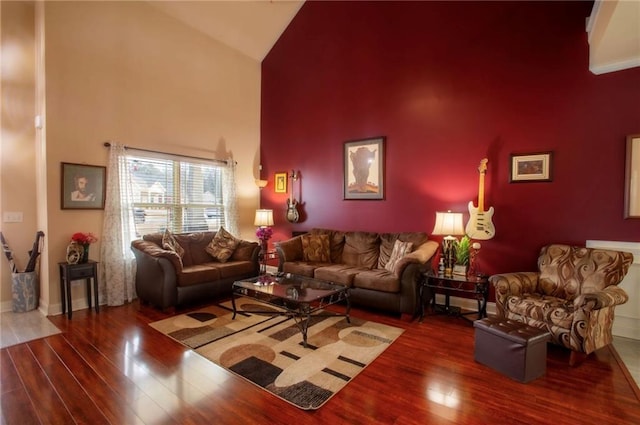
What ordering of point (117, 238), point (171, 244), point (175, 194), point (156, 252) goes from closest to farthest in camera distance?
point (156, 252), point (117, 238), point (171, 244), point (175, 194)

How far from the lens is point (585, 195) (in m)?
3.29

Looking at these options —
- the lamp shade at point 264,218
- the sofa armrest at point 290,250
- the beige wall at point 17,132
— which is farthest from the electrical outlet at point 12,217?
the sofa armrest at point 290,250

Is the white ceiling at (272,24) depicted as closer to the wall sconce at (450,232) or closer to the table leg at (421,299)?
the wall sconce at (450,232)

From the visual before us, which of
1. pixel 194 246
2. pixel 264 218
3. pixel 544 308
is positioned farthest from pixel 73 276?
pixel 544 308

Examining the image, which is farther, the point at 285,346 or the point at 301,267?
the point at 301,267

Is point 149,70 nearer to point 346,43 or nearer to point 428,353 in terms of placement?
point 346,43

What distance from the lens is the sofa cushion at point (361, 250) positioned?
14.6 ft

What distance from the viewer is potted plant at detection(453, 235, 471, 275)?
140 inches

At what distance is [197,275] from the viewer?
154 inches

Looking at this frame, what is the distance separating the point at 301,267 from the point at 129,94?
10.9 ft

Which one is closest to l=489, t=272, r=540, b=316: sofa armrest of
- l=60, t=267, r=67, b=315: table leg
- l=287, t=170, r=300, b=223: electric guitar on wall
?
l=287, t=170, r=300, b=223: electric guitar on wall

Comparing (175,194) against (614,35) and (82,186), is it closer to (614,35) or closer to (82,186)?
(82,186)

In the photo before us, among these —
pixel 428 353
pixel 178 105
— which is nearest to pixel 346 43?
pixel 178 105

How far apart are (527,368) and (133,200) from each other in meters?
4.74
